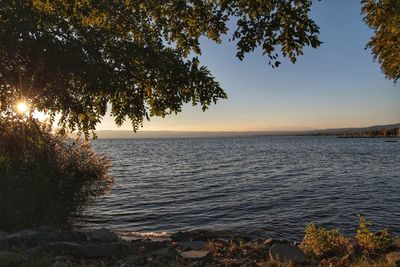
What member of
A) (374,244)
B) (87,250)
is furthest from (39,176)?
(374,244)

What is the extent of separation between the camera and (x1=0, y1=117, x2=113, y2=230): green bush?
1379 centimetres

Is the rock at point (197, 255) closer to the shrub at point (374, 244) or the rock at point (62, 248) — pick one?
the rock at point (62, 248)

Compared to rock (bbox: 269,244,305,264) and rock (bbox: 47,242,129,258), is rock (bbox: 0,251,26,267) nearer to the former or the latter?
rock (bbox: 47,242,129,258)

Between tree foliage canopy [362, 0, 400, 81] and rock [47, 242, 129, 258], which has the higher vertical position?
tree foliage canopy [362, 0, 400, 81]

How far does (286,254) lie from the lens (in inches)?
416

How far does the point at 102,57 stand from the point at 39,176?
7.04 meters

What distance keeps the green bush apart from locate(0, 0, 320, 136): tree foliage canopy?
2.88 m

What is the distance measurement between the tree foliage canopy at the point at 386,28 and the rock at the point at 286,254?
7.28 metres

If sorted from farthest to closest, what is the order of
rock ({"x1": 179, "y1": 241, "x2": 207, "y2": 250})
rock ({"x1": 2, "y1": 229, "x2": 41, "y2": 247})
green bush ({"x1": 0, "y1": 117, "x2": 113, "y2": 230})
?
green bush ({"x1": 0, "y1": 117, "x2": 113, "y2": 230}) < rock ({"x1": 179, "y1": 241, "x2": 207, "y2": 250}) < rock ({"x1": 2, "y1": 229, "x2": 41, "y2": 247})

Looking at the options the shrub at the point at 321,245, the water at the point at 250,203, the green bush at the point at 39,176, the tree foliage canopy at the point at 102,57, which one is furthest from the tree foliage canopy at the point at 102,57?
the water at the point at 250,203

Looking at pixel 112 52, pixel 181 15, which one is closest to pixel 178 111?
pixel 112 52

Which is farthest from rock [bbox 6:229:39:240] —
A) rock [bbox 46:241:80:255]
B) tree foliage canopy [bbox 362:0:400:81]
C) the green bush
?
tree foliage canopy [bbox 362:0:400:81]

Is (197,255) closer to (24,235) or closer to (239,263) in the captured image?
(239,263)

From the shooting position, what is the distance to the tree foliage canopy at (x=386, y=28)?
11844mm
